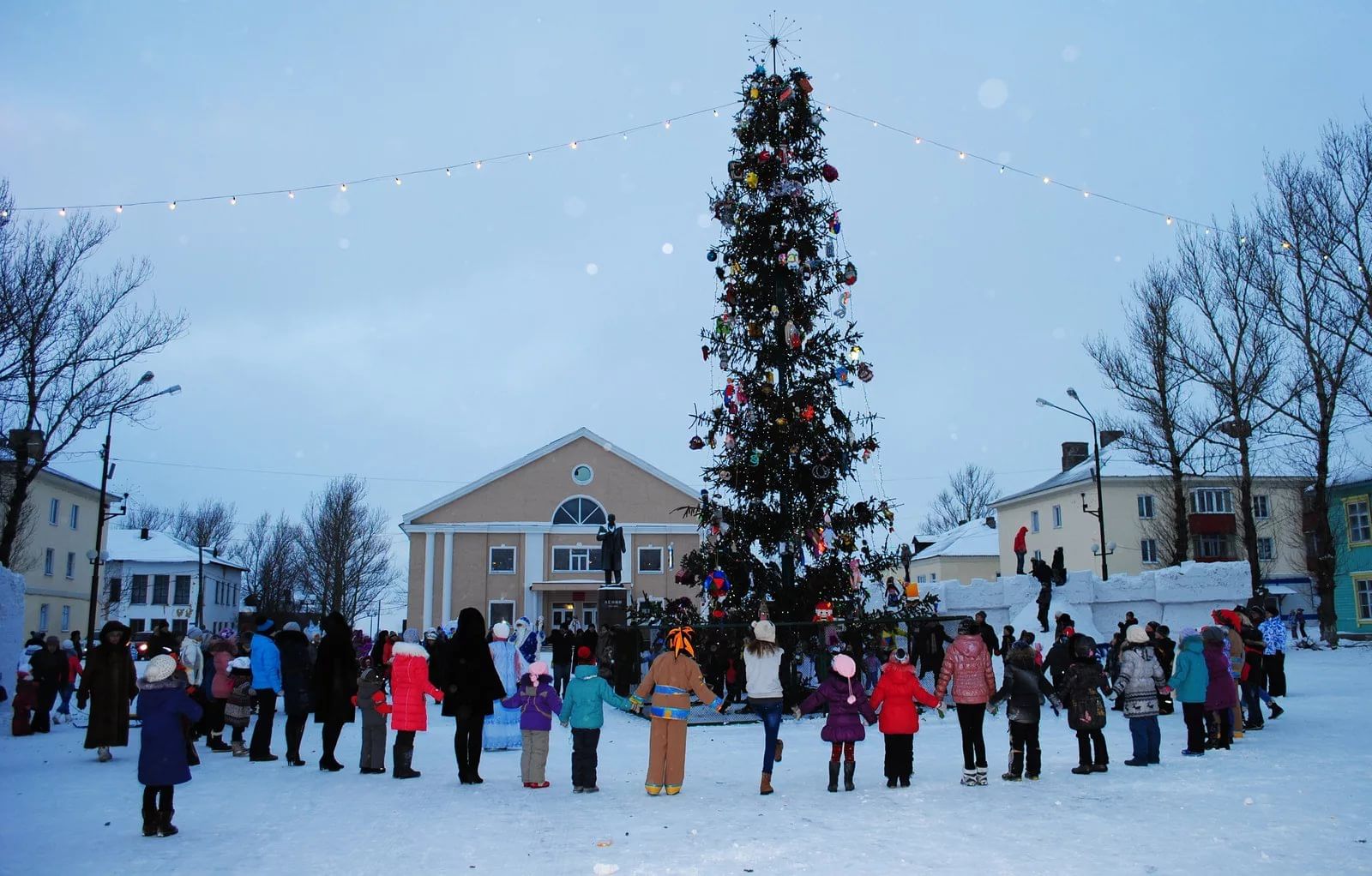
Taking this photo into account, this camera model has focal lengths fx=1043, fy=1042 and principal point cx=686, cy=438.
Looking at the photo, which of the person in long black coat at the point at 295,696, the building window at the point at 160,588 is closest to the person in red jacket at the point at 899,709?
the person in long black coat at the point at 295,696

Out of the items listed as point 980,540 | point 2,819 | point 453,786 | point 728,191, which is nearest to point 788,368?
point 728,191

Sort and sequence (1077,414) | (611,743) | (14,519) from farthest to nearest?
(1077,414), (14,519), (611,743)

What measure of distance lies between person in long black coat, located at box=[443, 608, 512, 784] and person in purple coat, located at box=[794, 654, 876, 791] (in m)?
3.24

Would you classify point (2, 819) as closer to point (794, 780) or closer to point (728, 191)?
point (794, 780)

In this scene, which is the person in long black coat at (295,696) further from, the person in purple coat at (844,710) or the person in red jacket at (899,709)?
the person in red jacket at (899,709)

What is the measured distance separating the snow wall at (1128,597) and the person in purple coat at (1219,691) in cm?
1639

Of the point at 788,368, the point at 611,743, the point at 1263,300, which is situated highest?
the point at 1263,300

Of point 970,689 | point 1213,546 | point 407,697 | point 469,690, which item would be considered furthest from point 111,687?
point 1213,546

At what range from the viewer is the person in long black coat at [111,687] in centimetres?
1162

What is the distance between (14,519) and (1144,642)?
2818 centimetres

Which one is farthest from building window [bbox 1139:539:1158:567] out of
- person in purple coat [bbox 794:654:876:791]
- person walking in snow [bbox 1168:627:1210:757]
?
person in purple coat [bbox 794:654:876:791]

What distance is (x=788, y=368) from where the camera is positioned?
1873 cm

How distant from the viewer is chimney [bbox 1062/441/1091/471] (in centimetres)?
6147

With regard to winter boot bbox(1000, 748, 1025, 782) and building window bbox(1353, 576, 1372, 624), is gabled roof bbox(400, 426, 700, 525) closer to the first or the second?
building window bbox(1353, 576, 1372, 624)
